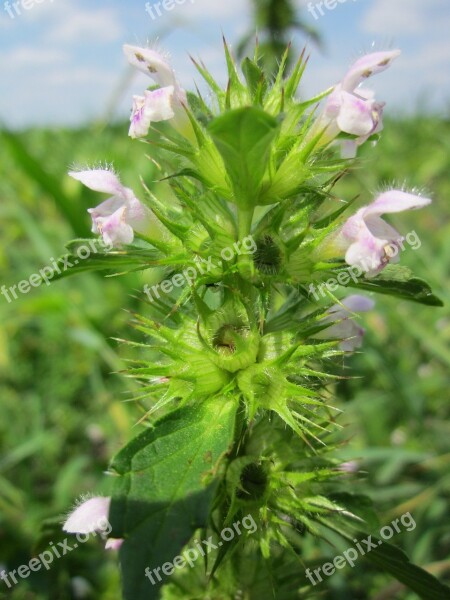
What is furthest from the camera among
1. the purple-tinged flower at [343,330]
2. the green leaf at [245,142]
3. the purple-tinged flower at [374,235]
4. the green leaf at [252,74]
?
the purple-tinged flower at [343,330]

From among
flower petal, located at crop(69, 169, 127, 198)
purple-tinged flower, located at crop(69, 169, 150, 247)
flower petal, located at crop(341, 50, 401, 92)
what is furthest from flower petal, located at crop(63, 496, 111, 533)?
flower petal, located at crop(341, 50, 401, 92)

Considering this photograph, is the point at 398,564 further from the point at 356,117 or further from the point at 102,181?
the point at 102,181

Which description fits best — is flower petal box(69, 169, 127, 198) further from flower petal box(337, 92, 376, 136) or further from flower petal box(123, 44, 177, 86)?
flower petal box(337, 92, 376, 136)

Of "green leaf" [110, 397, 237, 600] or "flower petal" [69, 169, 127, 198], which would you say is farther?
"flower petal" [69, 169, 127, 198]

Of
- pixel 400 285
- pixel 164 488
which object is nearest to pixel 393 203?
pixel 400 285

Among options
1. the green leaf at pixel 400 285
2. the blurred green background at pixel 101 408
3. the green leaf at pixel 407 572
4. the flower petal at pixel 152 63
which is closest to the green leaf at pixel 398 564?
the green leaf at pixel 407 572

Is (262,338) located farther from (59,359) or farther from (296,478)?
(59,359)

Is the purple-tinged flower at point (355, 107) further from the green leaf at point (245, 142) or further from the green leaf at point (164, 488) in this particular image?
the green leaf at point (164, 488)
